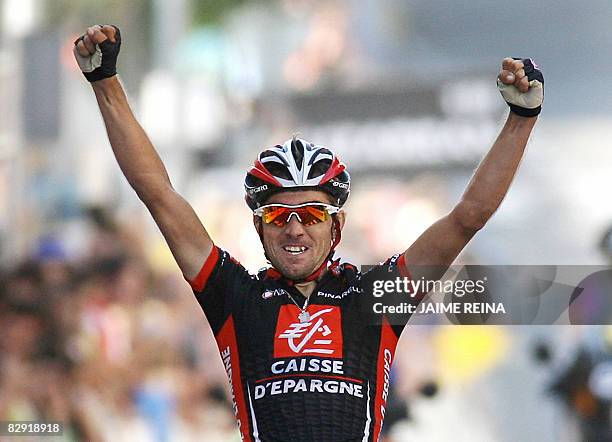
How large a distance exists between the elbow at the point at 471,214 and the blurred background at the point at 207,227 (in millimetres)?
4126

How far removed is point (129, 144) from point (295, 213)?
2.18 ft

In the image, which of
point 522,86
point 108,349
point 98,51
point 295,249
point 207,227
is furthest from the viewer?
point 207,227

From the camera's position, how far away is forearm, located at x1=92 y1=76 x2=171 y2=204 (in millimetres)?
4609

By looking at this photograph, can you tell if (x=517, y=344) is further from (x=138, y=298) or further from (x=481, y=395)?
(x=138, y=298)

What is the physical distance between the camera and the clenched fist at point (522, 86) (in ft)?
14.4

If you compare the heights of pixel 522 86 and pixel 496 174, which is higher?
pixel 522 86

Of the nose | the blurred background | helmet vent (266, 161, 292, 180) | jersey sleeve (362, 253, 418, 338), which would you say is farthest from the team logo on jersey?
the blurred background

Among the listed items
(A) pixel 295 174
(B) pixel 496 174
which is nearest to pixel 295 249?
(A) pixel 295 174

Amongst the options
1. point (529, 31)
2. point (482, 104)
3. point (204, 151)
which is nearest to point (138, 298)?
point (482, 104)

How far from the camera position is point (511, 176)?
4465 millimetres

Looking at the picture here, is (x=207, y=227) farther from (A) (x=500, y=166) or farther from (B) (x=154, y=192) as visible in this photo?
(A) (x=500, y=166)

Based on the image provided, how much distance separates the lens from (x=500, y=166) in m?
4.45

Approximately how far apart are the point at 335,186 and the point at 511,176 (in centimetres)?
68

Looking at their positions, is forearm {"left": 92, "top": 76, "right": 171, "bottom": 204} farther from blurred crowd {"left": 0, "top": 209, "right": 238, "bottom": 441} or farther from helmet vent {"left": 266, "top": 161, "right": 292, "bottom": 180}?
blurred crowd {"left": 0, "top": 209, "right": 238, "bottom": 441}
